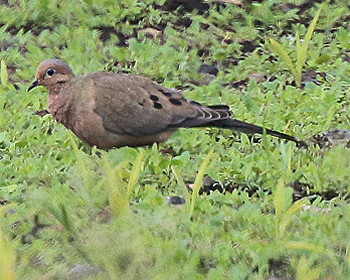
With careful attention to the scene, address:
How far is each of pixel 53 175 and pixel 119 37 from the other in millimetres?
2675

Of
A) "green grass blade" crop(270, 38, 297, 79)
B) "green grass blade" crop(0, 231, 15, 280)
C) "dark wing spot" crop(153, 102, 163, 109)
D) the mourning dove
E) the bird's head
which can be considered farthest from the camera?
"green grass blade" crop(270, 38, 297, 79)

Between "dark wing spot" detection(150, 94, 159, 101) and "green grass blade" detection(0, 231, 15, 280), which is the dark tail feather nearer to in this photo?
"dark wing spot" detection(150, 94, 159, 101)

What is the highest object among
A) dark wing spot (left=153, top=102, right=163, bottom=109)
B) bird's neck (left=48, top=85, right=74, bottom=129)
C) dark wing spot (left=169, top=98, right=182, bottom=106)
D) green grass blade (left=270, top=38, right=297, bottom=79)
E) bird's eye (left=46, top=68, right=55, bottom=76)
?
bird's eye (left=46, top=68, right=55, bottom=76)

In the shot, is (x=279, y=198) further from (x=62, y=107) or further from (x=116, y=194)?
(x=62, y=107)

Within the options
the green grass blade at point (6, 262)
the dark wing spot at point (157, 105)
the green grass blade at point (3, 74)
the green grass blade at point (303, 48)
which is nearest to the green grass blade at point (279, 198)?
the green grass blade at point (6, 262)

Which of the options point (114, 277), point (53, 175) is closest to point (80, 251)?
point (114, 277)

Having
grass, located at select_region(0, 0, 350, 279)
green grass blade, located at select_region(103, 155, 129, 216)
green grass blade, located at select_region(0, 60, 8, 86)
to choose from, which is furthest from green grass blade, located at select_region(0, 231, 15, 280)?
green grass blade, located at select_region(0, 60, 8, 86)

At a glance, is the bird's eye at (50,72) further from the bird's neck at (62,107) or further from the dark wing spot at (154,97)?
the dark wing spot at (154,97)

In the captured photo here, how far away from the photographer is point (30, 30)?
7.27 m

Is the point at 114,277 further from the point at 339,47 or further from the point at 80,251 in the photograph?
the point at 339,47

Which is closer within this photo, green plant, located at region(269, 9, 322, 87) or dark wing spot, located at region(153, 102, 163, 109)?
dark wing spot, located at region(153, 102, 163, 109)

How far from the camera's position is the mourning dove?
193 inches

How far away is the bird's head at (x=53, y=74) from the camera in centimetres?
511

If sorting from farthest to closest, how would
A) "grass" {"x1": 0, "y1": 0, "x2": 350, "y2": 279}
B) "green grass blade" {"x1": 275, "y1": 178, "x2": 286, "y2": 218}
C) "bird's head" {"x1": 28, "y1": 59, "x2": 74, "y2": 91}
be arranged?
"bird's head" {"x1": 28, "y1": 59, "x2": 74, "y2": 91}, "green grass blade" {"x1": 275, "y1": 178, "x2": 286, "y2": 218}, "grass" {"x1": 0, "y1": 0, "x2": 350, "y2": 279}
